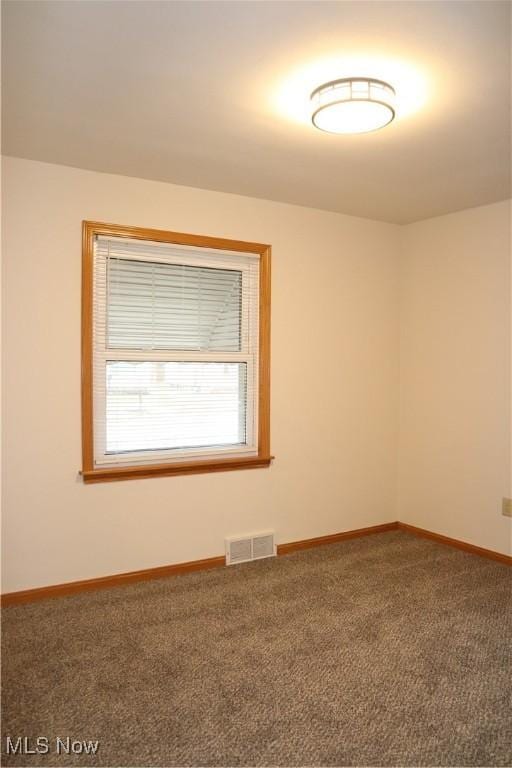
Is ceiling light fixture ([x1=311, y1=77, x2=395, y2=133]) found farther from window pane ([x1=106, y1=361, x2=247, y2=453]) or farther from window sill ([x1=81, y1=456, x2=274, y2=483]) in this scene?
window sill ([x1=81, y1=456, x2=274, y2=483])

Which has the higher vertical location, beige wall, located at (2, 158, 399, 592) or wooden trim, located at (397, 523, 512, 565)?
beige wall, located at (2, 158, 399, 592)

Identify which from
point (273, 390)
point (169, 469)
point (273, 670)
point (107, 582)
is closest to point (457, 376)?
point (273, 390)

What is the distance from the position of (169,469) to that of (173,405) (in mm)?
432

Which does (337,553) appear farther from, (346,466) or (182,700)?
(182,700)

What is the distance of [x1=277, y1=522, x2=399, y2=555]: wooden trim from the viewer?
13.6ft

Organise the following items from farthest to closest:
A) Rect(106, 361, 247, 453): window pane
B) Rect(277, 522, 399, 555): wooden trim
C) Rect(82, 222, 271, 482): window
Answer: Rect(277, 522, 399, 555): wooden trim → Rect(106, 361, 247, 453): window pane → Rect(82, 222, 271, 482): window

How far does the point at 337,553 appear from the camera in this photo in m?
4.12

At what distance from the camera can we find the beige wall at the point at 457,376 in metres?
3.96

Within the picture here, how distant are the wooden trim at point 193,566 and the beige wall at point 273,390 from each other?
50 mm

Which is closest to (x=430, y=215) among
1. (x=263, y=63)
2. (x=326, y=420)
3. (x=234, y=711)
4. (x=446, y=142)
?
(x=446, y=142)

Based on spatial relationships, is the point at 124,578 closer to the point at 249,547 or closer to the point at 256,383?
the point at 249,547

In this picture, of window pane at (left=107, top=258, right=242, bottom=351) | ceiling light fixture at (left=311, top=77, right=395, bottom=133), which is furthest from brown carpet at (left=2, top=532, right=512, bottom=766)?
ceiling light fixture at (left=311, top=77, right=395, bottom=133)

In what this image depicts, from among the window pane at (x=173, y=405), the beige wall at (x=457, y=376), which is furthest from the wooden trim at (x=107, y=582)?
the beige wall at (x=457, y=376)

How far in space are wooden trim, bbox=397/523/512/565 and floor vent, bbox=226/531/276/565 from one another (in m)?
1.31
